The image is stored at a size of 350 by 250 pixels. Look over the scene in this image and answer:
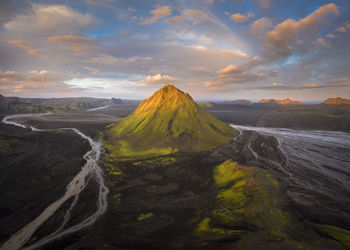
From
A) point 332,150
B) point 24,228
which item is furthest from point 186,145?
point 332,150

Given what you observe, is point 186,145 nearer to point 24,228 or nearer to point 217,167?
point 217,167

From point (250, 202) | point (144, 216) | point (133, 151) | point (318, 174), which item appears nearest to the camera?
point (144, 216)

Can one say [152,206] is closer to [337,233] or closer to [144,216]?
[144,216]

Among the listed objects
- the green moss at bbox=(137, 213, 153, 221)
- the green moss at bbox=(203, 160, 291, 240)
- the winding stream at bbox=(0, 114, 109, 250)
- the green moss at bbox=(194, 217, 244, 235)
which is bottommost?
the winding stream at bbox=(0, 114, 109, 250)

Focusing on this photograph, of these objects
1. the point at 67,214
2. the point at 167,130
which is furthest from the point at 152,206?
the point at 167,130

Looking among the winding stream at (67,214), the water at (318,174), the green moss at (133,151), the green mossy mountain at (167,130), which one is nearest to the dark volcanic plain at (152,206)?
the winding stream at (67,214)

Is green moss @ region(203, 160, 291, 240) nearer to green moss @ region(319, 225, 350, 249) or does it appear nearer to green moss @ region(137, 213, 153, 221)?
green moss @ region(319, 225, 350, 249)

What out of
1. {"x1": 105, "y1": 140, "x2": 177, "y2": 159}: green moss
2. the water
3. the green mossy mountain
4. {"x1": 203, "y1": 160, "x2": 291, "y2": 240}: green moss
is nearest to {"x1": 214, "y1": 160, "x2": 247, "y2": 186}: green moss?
{"x1": 203, "y1": 160, "x2": 291, "y2": 240}: green moss
